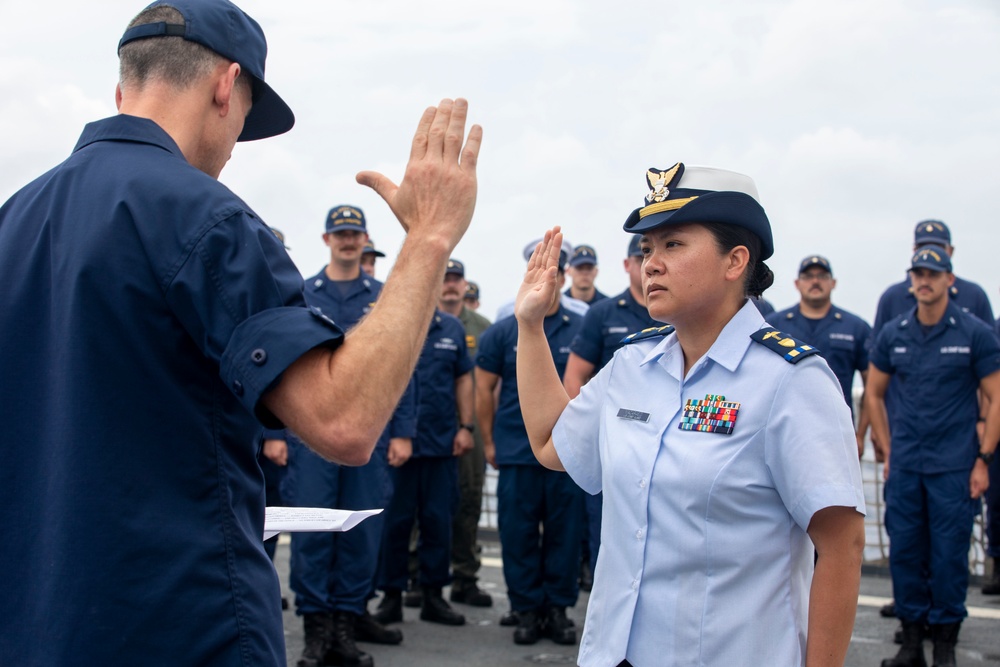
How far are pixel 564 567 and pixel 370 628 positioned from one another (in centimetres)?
129

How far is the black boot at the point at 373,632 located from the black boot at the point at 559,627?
3.11ft

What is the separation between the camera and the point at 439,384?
7.61 meters

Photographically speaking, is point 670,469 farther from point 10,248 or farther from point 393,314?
point 10,248

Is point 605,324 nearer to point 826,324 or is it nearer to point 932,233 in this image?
point 826,324

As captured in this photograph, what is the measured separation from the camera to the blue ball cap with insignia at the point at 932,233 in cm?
844

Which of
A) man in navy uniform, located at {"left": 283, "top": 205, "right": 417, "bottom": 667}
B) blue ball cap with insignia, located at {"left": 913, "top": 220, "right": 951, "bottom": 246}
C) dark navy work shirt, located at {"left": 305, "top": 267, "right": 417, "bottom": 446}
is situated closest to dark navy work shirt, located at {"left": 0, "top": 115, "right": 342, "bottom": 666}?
man in navy uniform, located at {"left": 283, "top": 205, "right": 417, "bottom": 667}

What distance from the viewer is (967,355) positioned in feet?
21.6

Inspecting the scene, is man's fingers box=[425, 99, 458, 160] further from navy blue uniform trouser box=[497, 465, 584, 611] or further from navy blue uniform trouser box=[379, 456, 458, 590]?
navy blue uniform trouser box=[379, 456, 458, 590]

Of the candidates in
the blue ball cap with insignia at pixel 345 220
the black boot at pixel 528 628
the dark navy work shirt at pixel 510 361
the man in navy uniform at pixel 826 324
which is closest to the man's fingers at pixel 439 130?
the blue ball cap with insignia at pixel 345 220

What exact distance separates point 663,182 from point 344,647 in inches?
163

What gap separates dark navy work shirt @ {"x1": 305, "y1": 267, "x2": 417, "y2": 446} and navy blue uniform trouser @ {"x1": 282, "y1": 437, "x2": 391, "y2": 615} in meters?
0.27

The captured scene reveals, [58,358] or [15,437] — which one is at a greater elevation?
[58,358]

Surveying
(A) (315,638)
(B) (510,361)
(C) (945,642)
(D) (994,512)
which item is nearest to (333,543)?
(A) (315,638)

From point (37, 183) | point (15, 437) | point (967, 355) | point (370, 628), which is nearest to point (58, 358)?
point (15, 437)
